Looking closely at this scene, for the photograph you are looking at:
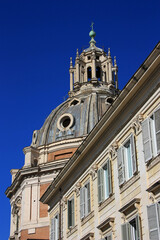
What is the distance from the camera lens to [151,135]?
16.9 m

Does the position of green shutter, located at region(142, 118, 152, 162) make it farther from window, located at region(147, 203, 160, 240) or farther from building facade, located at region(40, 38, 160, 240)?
window, located at region(147, 203, 160, 240)

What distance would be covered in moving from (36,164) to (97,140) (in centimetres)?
3296

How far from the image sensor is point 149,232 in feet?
51.6

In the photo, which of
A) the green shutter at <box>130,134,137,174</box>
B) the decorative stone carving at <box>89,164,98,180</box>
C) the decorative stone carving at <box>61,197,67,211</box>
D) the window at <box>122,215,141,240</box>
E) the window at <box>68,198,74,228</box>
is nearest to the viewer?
the window at <box>122,215,141,240</box>

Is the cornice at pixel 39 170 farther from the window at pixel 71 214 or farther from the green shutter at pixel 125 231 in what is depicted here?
the green shutter at pixel 125 231

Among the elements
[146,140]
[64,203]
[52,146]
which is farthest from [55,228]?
[52,146]

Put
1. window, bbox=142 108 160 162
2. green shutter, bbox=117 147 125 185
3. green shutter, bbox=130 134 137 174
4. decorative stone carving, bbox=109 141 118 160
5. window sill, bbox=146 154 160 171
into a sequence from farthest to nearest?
decorative stone carving, bbox=109 141 118 160, green shutter, bbox=117 147 125 185, green shutter, bbox=130 134 137 174, window, bbox=142 108 160 162, window sill, bbox=146 154 160 171

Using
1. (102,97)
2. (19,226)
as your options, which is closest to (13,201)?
(19,226)

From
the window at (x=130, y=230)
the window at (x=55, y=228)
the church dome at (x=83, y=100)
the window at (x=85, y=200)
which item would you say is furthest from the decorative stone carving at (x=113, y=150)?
the church dome at (x=83, y=100)

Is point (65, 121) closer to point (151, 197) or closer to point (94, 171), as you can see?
point (94, 171)

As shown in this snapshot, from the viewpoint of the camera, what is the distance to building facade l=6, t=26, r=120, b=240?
1950 inches

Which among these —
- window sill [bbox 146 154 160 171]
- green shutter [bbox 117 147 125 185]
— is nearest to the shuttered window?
green shutter [bbox 117 147 125 185]

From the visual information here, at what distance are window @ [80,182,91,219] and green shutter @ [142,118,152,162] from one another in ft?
21.8

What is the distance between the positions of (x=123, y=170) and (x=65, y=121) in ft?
127
